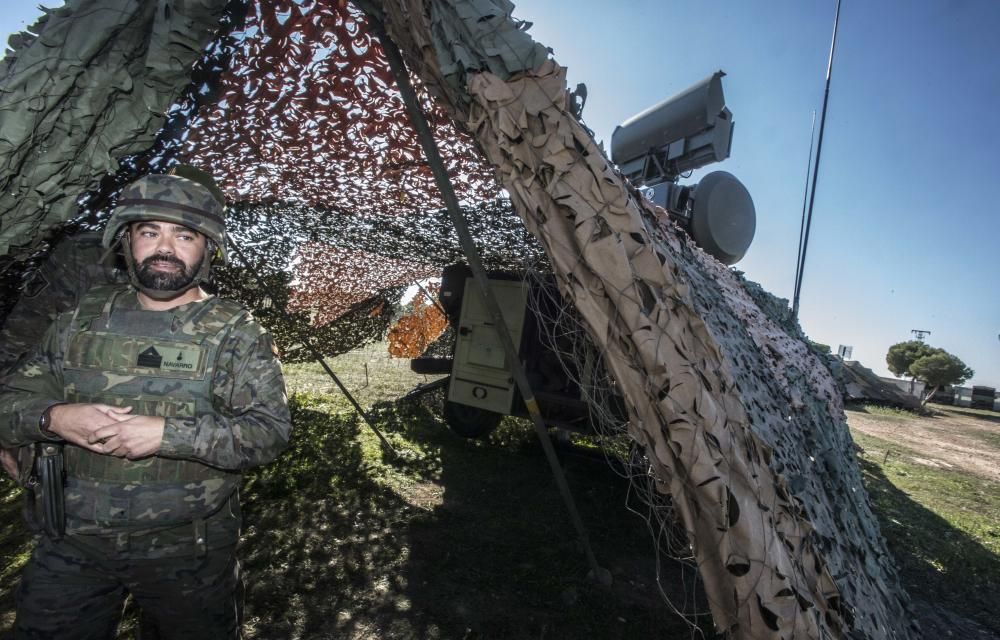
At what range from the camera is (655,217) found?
264 centimetres

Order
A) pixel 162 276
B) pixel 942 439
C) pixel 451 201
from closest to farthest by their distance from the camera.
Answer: pixel 162 276 → pixel 451 201 → pixel 942 439

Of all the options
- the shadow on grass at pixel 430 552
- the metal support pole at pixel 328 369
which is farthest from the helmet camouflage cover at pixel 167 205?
the metal support pole at pixel 328 369

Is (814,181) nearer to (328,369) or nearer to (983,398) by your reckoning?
(328,369)

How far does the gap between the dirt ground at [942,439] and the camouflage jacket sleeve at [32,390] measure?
12339 mm

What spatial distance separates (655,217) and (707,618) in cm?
270

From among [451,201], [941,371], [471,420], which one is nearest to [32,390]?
[451,201]

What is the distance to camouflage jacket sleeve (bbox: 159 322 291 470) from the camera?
152cm

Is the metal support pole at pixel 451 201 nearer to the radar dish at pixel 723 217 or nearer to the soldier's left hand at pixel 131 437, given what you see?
the soldier's left hand at pixel 131 437

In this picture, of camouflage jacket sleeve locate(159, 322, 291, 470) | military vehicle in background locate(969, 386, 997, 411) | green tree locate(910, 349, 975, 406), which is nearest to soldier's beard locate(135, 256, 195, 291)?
camouflage jacket sleeve locate(159, 322, 291, 470)

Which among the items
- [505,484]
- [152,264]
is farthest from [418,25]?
[505,484]

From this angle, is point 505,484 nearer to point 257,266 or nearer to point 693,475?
point 257,266

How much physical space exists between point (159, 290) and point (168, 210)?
0.92ft

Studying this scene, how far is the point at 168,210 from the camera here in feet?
5.56

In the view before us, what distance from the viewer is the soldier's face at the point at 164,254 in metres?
1.68
